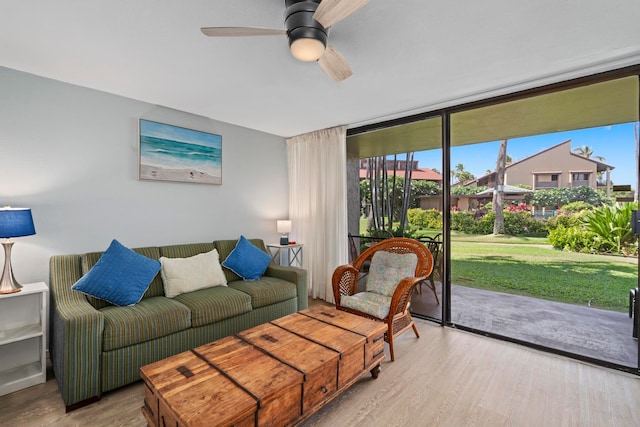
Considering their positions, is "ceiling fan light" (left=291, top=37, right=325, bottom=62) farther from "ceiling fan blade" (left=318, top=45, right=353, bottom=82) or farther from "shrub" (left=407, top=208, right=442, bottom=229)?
"shrub" (left=407, top=208, right=442, bottom=229)

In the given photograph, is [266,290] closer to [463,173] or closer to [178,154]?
[178,154]

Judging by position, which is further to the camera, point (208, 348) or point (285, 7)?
point (208, 348)

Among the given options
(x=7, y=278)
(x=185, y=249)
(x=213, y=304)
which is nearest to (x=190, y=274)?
(x=185, y=249)

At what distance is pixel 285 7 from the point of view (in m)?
1.63

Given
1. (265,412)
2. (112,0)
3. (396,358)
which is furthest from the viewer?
(396,358)

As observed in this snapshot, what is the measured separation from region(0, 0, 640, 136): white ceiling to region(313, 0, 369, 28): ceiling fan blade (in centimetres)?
33

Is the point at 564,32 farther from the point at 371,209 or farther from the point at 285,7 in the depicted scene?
the point at 371,209

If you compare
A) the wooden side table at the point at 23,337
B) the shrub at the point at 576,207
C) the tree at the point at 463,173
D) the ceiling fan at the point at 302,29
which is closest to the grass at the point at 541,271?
the shrub at the point at 576,207

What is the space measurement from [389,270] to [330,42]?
2.12 m

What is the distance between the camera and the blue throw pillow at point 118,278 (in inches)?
89.7

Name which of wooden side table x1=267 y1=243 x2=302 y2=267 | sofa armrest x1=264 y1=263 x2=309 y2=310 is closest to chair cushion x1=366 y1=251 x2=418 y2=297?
sofa armrest x1=264 y1=263 x2=309 y2=310

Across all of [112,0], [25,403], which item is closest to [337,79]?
[112,0]

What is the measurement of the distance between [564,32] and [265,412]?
2.82m

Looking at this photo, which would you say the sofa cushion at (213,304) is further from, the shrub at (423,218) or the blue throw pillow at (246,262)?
the shrub at (423,218)
